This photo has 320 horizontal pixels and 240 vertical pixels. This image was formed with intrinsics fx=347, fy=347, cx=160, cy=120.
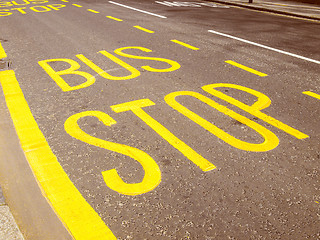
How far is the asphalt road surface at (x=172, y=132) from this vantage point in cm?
270

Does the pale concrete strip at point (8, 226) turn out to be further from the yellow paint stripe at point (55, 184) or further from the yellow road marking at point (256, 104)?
the yellow road marking at point (256, 104)

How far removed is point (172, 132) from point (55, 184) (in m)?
1.44

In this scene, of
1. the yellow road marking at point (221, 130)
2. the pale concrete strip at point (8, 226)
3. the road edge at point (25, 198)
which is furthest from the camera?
the yellow road marking at point (221, 130)

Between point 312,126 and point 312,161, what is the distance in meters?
0.80

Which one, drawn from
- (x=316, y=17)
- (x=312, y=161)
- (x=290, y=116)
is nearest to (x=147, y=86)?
(x=290, y=116)

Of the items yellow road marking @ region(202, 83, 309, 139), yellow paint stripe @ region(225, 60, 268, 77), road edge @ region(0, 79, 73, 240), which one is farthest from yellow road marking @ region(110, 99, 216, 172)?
yellow paint stripe @ region(225, 60, 268, 77)

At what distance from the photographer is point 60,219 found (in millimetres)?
2633

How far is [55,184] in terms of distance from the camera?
3018 millimetres

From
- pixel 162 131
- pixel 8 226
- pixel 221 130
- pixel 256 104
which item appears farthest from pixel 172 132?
pixel 8 226

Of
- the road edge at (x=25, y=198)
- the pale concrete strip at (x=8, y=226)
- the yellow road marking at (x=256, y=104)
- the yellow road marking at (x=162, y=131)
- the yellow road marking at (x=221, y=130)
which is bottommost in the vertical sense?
the road edge at (x=25, y=198)

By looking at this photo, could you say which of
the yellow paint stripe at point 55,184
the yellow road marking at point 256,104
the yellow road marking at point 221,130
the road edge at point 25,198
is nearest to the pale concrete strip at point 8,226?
the road edge at point 25,198

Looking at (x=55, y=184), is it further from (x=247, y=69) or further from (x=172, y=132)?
(x=247, y=69)

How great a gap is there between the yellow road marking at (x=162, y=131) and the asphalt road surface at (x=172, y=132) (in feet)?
0.06

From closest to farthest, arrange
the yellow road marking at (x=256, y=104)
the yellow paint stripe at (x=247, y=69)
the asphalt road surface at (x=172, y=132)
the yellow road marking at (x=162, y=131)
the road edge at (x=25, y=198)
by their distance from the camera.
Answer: the road edge at (x=25, y=198), the asphalt road surface at (x=172, y=132), the yellow road marking at (x=162, y=131), the yellow road marking at (x=256, y=104), the yellow paint stripe at (x=247, y=69)
